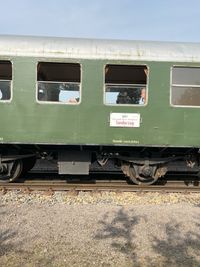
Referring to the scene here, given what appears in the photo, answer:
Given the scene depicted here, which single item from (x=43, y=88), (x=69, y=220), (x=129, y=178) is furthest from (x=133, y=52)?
(x=69, y=220)

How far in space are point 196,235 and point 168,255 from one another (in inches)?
40.5

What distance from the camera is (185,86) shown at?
9.16m

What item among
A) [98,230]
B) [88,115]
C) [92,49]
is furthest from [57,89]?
[98,230]

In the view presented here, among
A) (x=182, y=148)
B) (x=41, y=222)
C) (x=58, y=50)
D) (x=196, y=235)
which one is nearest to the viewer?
(x=196, y=235)

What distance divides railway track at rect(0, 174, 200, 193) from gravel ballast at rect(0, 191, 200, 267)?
38cm

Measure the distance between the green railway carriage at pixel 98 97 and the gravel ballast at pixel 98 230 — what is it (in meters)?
1.29

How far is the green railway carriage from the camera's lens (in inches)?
358

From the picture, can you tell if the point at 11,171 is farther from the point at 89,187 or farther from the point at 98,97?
the point at 98,97

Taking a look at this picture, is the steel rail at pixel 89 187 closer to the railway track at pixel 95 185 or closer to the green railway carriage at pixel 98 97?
the railway track at pixel 95 185

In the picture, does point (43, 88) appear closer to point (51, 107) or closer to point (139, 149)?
point (51, 107)

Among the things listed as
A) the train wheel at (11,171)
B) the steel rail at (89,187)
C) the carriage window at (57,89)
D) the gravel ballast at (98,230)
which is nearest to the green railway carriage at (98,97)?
the carriage window at (57,89)

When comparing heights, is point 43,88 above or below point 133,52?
below

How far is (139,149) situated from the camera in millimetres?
9648

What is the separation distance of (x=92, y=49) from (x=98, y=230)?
439 cm
